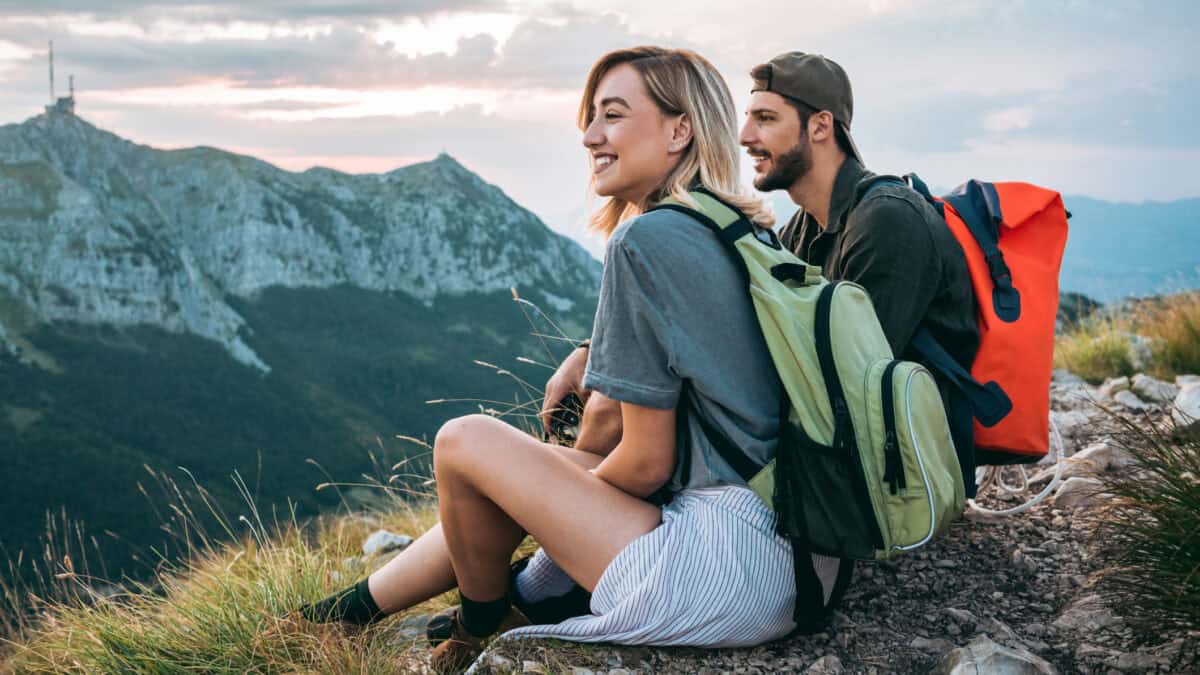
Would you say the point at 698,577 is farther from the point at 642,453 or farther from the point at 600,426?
the point at 600,426

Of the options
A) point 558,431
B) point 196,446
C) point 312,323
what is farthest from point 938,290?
point 312,323

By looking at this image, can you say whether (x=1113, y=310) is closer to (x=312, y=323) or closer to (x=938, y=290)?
(x=938, y=290)

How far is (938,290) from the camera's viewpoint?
304 centimetres

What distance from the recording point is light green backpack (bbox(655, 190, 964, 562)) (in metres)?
2.24

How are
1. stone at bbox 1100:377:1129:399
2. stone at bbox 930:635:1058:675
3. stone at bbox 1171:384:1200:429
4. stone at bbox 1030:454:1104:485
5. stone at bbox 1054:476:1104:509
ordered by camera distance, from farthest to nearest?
1. stone at bbox 1100:377:1129:399
2. stone at bbox 1171:384:1200:429
3. stone at bbox 1030:454:1104:485
4. stone at bbox 1054:476:1104:509
5. stone at bbox 930:635:1058:675

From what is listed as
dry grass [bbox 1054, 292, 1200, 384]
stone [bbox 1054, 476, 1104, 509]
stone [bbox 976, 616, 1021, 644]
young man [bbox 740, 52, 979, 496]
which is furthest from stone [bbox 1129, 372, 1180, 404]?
stone [bbox 976, 616, 1021, 644]

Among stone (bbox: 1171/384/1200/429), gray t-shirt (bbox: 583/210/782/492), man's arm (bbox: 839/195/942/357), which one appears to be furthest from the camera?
stone (bbox: 1171/384/1200/429)

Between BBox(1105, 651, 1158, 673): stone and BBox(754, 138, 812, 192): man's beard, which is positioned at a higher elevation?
BBox(754, 138, 812, 192): man's beard

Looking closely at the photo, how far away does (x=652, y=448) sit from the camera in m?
2.35

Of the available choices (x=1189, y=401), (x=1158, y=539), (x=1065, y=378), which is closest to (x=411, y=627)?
(x=1158, y=539)

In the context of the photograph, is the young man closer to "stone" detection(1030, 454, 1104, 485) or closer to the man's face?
the man's face

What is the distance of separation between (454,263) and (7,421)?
9879cm

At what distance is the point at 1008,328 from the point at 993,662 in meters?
1.18

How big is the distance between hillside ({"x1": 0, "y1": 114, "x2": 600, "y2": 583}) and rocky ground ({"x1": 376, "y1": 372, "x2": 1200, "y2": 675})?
62.9 m
